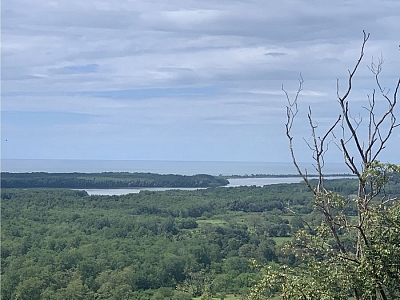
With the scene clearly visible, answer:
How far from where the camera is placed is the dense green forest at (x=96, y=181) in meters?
72.6

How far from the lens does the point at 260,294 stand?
8.05m

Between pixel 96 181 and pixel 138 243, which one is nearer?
pixel 138 243

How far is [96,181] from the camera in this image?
87.8m

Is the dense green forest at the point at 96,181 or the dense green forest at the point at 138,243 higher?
the dense green forest at the point at 96,181

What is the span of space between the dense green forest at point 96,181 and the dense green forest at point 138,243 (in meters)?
10.4

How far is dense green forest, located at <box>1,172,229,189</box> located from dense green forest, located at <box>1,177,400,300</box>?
10.4 meters

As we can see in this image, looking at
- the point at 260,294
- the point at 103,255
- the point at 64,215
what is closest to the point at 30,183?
the point at 64,215

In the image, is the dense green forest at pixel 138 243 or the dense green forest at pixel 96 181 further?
the dense green forest at pixel 96 181

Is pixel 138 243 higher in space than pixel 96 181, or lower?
lower

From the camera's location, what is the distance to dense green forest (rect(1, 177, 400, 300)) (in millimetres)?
29344

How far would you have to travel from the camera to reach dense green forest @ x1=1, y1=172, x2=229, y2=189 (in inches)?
2859

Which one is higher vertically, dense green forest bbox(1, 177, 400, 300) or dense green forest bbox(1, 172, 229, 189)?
dense green forest bbox(1, 172, 229, 189)

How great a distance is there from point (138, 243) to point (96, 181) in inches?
1835

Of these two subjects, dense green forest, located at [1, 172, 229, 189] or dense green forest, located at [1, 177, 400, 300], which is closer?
dense green forest, located at [1, 177, 400, 300]
